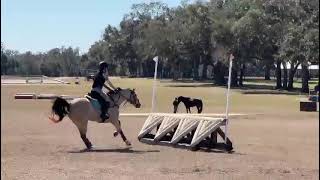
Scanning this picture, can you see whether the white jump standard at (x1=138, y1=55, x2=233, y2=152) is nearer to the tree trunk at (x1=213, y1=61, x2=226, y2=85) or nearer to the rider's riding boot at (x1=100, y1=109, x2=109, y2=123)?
the rider's riding boot at (x1=100, y1=109, x2=109, y2=123)

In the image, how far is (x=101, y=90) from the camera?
14.4m

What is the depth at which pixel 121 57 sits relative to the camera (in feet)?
455

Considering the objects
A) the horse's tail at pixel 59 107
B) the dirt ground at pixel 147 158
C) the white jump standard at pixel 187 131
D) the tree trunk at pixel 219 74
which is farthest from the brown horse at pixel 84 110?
the tree trunk at pixel 219 74

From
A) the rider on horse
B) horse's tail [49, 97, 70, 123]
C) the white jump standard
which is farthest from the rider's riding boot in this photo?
the white jump standard

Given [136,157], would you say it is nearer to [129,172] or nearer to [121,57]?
[129,172]

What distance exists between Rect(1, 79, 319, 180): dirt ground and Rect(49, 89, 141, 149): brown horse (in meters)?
0.58

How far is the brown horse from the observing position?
13.4 metres

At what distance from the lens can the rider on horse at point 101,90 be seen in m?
13.8

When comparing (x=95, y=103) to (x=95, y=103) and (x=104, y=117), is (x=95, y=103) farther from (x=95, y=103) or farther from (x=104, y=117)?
(x=104, y=117)

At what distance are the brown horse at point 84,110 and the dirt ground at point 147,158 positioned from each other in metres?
0.58

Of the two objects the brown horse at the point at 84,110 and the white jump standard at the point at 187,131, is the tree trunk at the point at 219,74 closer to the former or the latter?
the white jump standard at the point at 187,131

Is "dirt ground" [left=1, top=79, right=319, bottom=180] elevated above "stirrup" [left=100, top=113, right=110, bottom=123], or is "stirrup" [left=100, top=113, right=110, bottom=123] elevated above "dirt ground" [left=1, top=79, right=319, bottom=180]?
"stirrup" [left=100, top=113, right=110, bottom=123]

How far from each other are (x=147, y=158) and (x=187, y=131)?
2659mm

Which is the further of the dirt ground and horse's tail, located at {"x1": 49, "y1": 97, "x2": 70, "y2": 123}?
horse's tail, located at {"x1": 49, "y1": 97, "x2": 70, "y2": 123}
